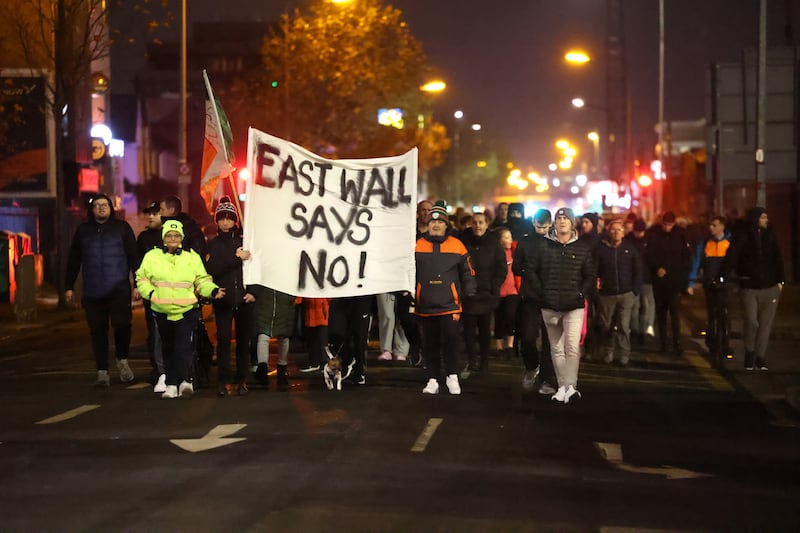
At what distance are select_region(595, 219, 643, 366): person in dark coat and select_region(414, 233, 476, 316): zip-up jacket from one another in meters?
4.08

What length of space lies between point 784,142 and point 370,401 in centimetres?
1247

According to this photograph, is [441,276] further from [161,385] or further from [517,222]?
[517,222]

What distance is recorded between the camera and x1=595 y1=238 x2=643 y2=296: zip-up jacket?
16.6 m

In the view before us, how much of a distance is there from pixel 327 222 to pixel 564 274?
2326 millimetres

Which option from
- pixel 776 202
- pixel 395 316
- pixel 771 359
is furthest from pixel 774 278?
pixel 776 202

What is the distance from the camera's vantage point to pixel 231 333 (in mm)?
12711

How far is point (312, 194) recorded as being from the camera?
42.4 feet

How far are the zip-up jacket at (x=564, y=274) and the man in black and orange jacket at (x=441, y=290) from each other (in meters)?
0.76

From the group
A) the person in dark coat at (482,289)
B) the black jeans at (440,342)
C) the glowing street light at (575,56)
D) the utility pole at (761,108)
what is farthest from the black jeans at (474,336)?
the glowing street light at (575,56)

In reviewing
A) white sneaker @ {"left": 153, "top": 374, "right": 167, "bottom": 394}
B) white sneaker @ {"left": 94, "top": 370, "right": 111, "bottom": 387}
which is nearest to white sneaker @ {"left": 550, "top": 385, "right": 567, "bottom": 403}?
white sneaker @ {"left": 153, "top": 374, "right": 167, "bottom": 394}

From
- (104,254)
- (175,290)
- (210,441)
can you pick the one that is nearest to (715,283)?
(175,290)

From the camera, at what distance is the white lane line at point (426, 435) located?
962 centimetres

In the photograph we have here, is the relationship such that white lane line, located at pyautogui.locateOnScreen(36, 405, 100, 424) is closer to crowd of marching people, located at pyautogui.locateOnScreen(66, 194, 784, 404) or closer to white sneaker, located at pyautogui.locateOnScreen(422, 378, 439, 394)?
crowd of marching people, located at pyautogui.locateOnScreen(66, 194, 784, 404)

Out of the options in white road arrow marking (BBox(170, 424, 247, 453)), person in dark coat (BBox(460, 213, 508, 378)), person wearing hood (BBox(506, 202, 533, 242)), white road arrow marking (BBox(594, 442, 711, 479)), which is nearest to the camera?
white road arrow marking (BBox(594, 442, 711, 479))
